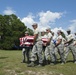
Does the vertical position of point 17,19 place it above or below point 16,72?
above

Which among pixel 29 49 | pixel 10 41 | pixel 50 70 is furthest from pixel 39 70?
pixel 10 41

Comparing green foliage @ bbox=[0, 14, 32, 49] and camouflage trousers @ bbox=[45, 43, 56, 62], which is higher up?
green foliage @ bbox=[0, 14, 32, 49]

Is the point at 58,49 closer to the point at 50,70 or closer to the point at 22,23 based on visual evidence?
the point at 50,70

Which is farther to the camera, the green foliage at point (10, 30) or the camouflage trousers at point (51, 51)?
the green foliage at point (10, 30)

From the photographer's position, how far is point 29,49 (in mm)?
15922

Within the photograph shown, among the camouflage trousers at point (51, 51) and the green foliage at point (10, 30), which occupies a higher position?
the green foliage at point (10, 30)

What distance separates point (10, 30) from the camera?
237 feet

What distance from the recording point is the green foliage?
68.8 metres

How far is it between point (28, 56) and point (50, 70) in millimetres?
3585

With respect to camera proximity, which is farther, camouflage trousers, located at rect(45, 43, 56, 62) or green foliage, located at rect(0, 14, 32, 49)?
green foliage, located at rect(0, 14, 32, 49)

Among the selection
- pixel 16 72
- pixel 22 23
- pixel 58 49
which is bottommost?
pixel 16 72

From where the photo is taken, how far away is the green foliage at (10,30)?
226 ft

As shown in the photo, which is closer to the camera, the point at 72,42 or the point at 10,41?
the point at 72,42

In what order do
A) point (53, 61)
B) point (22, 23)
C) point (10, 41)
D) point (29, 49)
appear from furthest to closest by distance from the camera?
1. point (22, 23)
2. point (10, 41)
3. point (29, 49)
4. point (53, 61)
